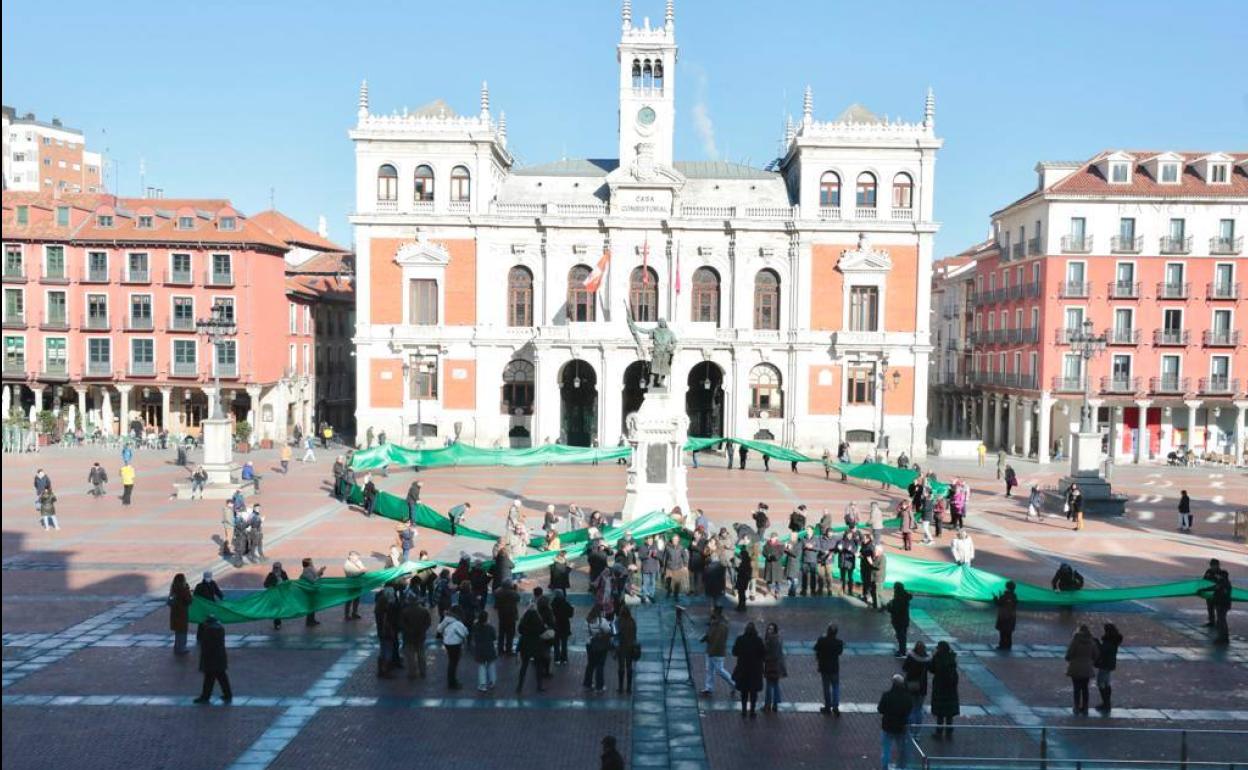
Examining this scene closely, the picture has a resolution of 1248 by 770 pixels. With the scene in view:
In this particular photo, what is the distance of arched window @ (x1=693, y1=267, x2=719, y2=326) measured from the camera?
56.3 meters

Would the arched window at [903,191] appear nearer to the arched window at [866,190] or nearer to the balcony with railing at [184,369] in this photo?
the arched window at [866,190]

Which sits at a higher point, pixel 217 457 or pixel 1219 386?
pixel 1219 386

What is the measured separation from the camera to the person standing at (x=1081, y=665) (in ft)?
51.0

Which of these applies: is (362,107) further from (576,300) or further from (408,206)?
(576,300)

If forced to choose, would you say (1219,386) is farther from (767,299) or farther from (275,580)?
(275,580)

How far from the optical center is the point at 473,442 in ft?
183

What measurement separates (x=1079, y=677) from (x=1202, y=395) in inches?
1814

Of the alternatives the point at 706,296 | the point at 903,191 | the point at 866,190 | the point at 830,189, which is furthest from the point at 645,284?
the point at 903,191

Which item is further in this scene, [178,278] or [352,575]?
[178,278]

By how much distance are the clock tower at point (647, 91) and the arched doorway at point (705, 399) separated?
11.9 m

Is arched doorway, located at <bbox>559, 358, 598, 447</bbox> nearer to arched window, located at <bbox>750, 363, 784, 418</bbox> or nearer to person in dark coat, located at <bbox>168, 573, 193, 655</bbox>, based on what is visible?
arched window, located at <bbox>750, 363, 784, 418</bbox>

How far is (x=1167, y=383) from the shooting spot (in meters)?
55.3

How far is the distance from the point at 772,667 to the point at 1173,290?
160 ft

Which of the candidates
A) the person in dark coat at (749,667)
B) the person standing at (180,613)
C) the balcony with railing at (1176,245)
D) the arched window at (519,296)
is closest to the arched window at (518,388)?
the arched window at (519,296)
